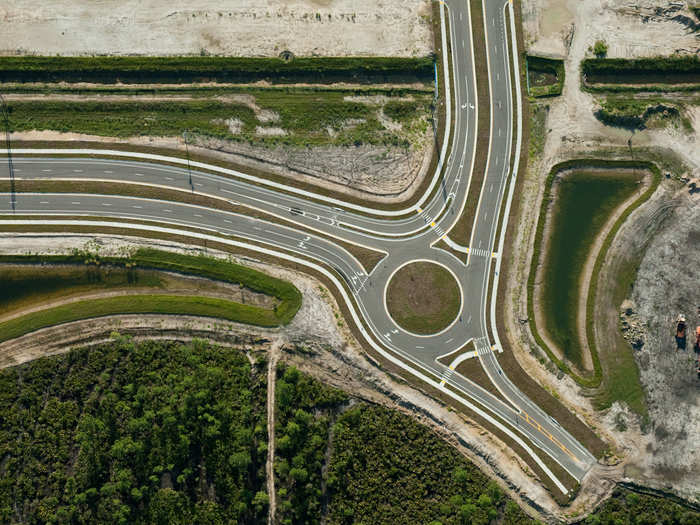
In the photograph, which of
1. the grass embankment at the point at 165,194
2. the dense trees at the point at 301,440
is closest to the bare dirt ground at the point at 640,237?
the grass embankment at the point at 165,194

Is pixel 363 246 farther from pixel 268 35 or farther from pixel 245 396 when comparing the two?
pixel 268 35

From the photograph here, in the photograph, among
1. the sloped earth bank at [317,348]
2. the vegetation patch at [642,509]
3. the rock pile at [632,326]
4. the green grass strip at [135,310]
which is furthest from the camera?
the rock pile at [632,326]

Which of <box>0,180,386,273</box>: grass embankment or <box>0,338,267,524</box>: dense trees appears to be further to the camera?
<box>0,180,386,273</box>: grass embankment

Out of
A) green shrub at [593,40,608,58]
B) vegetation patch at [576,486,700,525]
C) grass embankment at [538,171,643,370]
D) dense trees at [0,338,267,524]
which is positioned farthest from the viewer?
green shrub at [593,40,608,58]

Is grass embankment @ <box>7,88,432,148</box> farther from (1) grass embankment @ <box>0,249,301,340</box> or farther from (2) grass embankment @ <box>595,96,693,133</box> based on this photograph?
(2) grass embankment @ <box>595,96,693,133</box>

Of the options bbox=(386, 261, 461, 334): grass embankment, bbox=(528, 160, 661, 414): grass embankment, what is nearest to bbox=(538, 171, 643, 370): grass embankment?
bbox=(528, 160, 661, 414): grass embankment

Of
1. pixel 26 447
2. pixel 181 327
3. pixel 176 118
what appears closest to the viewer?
pixel 26 447

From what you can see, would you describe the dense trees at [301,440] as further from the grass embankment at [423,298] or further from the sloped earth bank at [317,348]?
the grass embankment at [423,298]

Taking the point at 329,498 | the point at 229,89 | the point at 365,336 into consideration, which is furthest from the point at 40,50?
the point at 329,498
